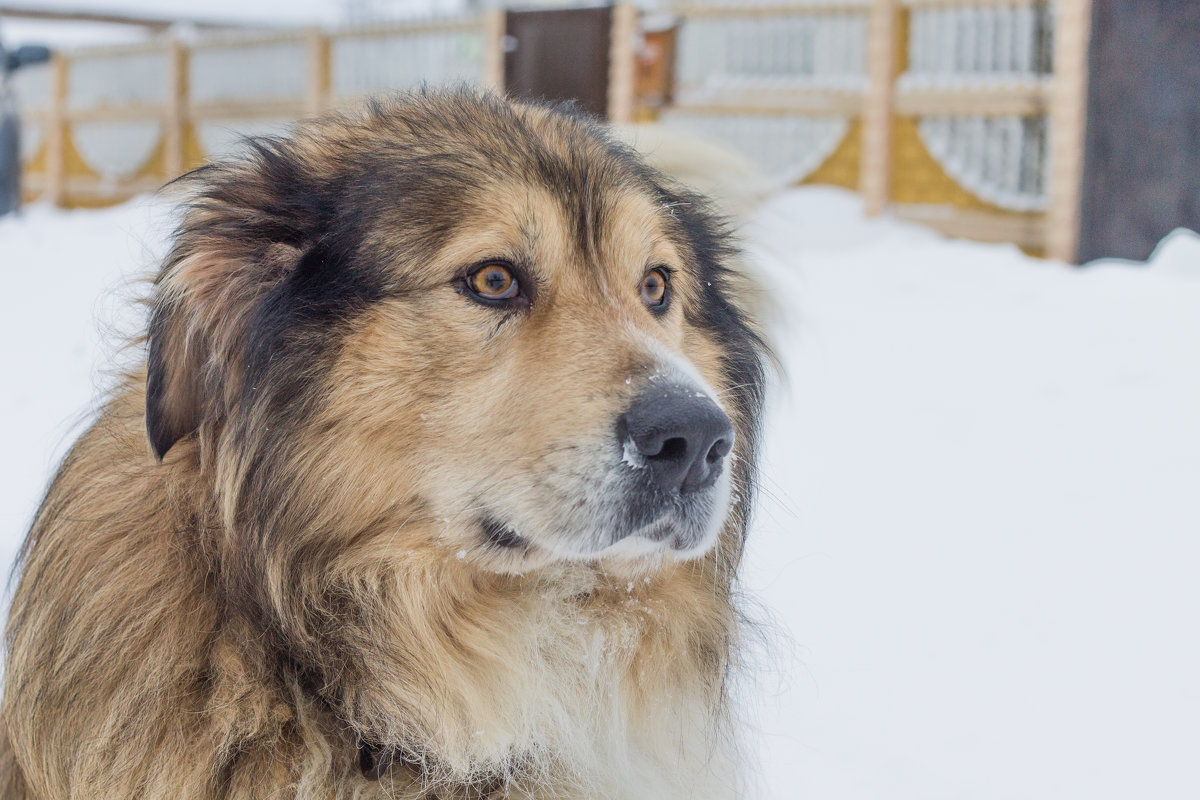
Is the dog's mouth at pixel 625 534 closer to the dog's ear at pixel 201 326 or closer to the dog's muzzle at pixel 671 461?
the dog's muzzle at pixel 671 461

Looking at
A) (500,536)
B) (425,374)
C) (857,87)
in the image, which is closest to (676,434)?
(500,536)

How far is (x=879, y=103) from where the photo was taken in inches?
324

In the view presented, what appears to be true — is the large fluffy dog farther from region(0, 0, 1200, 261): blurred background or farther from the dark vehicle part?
the dark vehicle part

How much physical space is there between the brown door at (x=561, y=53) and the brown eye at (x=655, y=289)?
7.81m

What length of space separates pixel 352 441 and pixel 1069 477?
9.84 ft

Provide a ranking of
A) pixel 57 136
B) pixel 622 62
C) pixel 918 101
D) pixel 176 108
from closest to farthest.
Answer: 1. pixel 918 101
2. pixel 622 62
3. pixel 176 108
4. pixel 57 136

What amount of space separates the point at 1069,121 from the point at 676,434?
6598 mm

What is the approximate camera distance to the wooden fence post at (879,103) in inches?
319

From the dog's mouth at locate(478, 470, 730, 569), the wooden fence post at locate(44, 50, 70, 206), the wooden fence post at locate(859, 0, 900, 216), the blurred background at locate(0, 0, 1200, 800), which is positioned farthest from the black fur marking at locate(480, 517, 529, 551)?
the wooden fence post at locate(44, 50, 70, 206)

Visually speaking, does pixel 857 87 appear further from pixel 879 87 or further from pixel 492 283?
pixel 492 283

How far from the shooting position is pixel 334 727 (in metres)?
1.84

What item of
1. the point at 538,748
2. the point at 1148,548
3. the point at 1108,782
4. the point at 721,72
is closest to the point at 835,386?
the point at 1148,548

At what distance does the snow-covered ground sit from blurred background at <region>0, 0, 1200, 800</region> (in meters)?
0.01

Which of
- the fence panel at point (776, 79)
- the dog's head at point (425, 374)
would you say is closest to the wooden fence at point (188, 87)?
the fence panel at point (776, 79)
